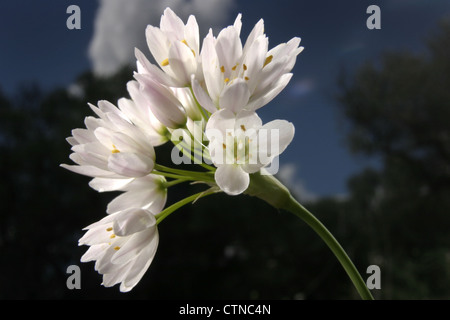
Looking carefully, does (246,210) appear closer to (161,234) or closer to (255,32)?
(161,234)

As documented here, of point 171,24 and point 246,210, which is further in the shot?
point 246,210

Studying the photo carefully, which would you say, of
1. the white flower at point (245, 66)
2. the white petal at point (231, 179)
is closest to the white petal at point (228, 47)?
the white flower at point (245, 66)

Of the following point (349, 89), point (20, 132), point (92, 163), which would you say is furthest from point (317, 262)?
point (92, 163)

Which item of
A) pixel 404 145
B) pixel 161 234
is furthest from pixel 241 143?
pixel 404 145

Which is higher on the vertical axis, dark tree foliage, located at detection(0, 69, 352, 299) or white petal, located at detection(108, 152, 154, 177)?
dark tree foliage, located at detection(0, 69, 352, 299)

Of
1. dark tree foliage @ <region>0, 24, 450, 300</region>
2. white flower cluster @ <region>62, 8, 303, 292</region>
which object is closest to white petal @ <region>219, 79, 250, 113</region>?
white flower cluster @ <region>62, 8, 303, 292</region>

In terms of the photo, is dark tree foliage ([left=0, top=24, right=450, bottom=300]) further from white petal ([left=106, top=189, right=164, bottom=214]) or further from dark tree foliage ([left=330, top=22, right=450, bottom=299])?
white petal ([left=106, top=189, right=164, bottom=214])
